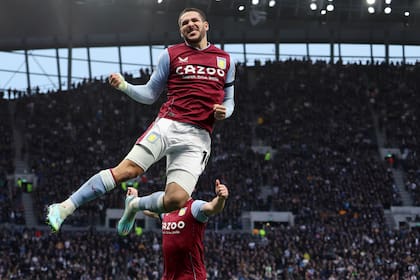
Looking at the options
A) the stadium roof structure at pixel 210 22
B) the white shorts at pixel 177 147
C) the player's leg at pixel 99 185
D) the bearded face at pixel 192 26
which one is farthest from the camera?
the stadium roof structure at pixel 210 22

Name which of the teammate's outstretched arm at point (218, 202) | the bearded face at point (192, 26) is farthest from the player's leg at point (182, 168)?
the bearded face at point (192, 26)

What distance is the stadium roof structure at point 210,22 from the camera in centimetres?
4406

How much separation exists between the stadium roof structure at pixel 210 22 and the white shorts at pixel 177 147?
114ft

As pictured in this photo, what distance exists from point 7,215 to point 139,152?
2822cm

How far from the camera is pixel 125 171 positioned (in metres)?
7.58

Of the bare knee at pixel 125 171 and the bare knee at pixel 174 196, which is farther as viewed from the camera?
the bare knee at pixel 174 196


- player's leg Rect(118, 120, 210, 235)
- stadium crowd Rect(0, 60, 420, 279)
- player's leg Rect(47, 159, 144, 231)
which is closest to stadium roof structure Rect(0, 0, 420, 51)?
stadium crowd Rect(0, 60, 420, 279)

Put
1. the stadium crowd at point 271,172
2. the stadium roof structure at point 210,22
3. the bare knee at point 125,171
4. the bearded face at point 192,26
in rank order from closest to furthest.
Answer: the bare knee at point 125,171
the bearded face at point 192,26
the stadium crowd at point 271,172
the stadium roof structure at point 210,22

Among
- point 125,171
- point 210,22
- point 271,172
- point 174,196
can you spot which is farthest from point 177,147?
point 210,22

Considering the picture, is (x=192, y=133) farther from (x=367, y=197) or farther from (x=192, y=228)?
(x=367, y=197)

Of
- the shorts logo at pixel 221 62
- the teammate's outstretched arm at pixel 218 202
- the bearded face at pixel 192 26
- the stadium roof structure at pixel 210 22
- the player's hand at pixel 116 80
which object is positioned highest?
the stadium roof structure at pixel 210 22

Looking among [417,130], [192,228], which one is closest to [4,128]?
[417,130]

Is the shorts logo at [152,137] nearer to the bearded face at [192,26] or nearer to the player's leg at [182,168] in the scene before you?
the player's leg at [182,168]

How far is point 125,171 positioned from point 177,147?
64cm
